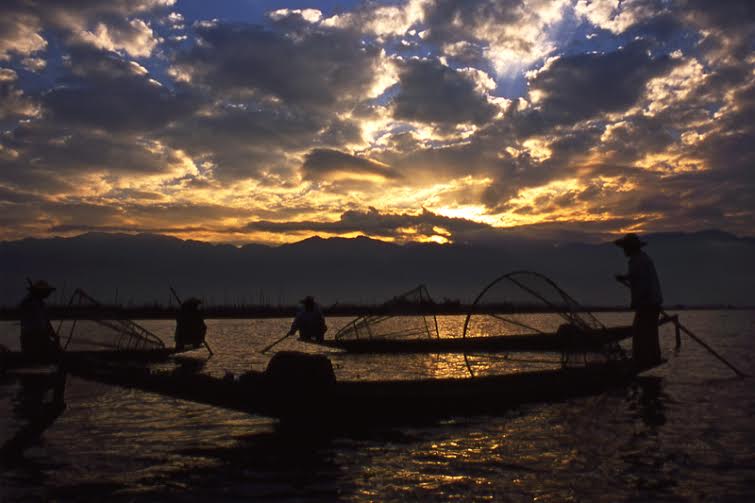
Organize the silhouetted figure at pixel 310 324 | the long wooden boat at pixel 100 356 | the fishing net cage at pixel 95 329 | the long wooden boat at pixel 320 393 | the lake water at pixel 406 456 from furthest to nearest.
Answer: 1. the silhouetted figure at pixel 310 324
2. the fishing net cage at pixel 95 329
3. the long wooden boat at pixel 100 356
4. the long wooden boat at pixel 320 393
5. the lake water at pixel 406 456

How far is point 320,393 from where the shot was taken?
8305 millimetres

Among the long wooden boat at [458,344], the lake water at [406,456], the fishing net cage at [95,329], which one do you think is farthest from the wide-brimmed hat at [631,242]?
the fishing net cage at [95,329]

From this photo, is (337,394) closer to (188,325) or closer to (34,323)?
(34,323)

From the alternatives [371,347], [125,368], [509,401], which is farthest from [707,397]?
[371,347]

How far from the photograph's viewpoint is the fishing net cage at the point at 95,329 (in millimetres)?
16625

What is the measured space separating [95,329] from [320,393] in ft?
39.5

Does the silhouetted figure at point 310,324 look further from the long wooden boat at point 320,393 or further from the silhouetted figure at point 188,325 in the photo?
the long wooden boat at point 320,393

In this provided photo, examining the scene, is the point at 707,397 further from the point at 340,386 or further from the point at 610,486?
the point at 340,386

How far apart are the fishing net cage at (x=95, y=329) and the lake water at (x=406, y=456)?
192 inches

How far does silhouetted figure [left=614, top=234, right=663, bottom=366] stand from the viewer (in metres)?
12.4

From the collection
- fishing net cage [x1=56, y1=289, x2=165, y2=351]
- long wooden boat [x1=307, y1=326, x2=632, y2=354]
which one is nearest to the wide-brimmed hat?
long wooden boat [x1=307, y1=326, x2=632, y2=354]

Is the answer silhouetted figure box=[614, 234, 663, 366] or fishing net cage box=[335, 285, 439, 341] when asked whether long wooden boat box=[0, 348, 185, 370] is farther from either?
silhouetted figure box=[614, 234, 663, 366]

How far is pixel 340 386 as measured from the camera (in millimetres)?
8609

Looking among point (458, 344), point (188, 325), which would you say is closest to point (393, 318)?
point (458, 344)
